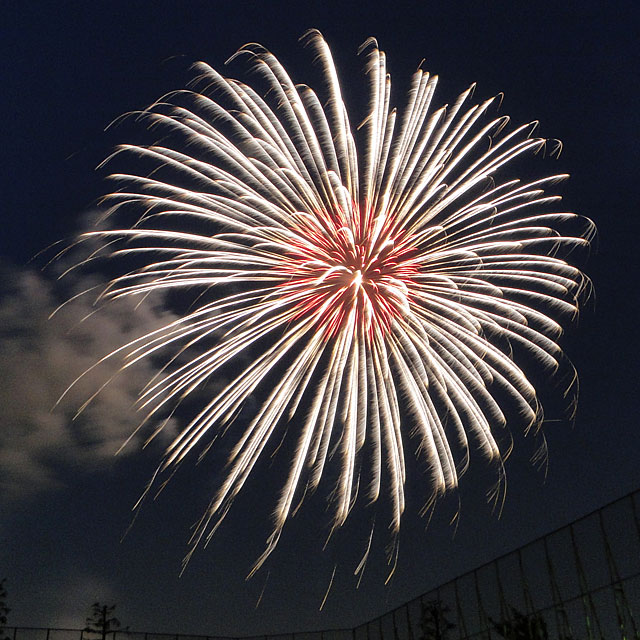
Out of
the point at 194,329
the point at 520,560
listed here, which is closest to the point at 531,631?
the point at 520,560

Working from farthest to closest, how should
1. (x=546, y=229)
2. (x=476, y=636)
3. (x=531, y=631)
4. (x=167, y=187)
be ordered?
(x=476, y=636), (x=531, y=631), (x=546, y=229), (x=167, y=187)

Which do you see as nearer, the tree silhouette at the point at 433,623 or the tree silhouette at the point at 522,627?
the tree silhouette at the point at 522,627

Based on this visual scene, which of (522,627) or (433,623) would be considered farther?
(433,623)

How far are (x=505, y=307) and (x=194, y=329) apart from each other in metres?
9.05

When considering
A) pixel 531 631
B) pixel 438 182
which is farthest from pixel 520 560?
pixel 438 182

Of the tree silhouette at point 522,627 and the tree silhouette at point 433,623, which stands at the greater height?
the tree silhouette at point 433,623

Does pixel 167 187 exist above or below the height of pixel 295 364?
above

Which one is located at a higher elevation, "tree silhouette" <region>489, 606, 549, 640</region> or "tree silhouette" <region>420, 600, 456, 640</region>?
"tree silhouette" <region>420, 600, 456, 640</region>

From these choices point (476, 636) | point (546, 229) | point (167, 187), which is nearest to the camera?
point (167, 187)

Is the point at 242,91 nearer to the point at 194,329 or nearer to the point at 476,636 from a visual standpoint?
the point at 194,329

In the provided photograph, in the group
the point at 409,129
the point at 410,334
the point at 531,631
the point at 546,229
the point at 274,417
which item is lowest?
the point at 531,631

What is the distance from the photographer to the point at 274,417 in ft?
76.3

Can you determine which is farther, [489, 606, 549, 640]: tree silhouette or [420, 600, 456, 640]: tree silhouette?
[420, 600, 456, 640]: tree silhouette

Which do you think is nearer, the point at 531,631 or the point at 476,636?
the point at 531,631
